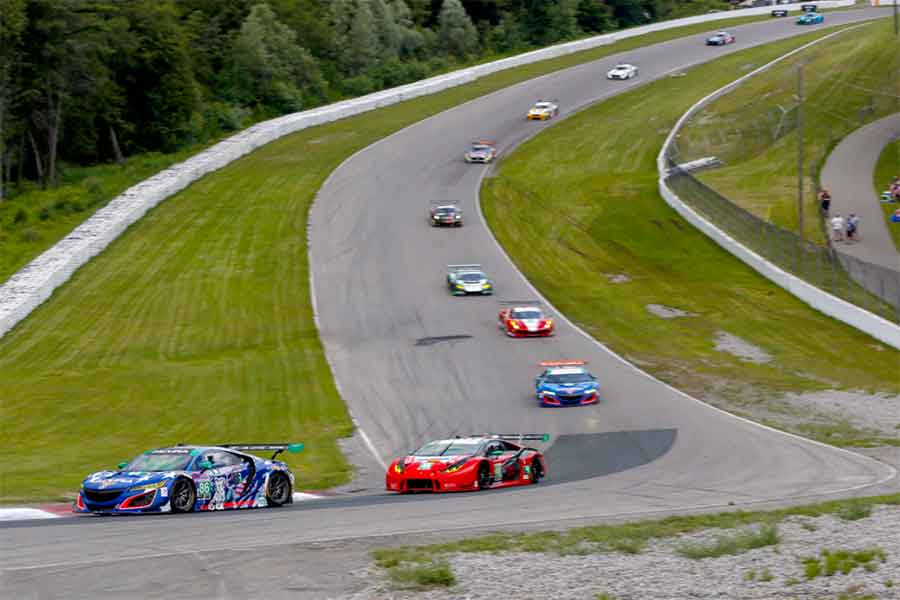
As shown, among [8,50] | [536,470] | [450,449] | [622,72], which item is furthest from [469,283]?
[622,72]

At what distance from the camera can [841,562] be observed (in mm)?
13641

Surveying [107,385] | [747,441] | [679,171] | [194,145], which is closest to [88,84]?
[194,145]

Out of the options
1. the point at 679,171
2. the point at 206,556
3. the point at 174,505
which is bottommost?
the point at 679,171

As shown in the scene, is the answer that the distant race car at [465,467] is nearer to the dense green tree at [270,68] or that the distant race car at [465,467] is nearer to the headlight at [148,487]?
the headlight at [148,487]

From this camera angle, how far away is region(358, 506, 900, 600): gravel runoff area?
493 inches

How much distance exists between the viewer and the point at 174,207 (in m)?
66.1

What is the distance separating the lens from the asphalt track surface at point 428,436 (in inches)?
542

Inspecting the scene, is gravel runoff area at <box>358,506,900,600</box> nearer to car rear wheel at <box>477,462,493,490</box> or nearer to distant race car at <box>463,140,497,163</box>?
car rear wheel at <box>477,462,493,490</box>

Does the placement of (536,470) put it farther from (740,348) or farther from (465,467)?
(740,348)

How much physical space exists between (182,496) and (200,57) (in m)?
86.3

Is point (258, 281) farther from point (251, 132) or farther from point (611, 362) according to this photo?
point (251, 132)

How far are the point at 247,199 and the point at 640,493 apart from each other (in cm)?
5023

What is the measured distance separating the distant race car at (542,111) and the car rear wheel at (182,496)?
7288 centimetres

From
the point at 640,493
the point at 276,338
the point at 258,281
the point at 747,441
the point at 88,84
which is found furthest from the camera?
the point at 88,84
